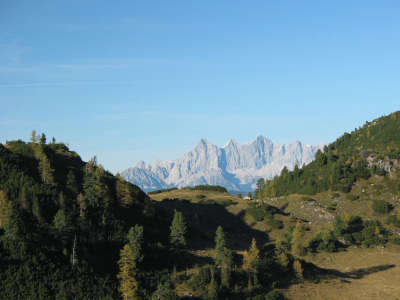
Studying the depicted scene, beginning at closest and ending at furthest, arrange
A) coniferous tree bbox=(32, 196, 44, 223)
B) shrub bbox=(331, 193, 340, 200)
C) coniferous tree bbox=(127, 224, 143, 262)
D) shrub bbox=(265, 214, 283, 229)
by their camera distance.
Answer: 1. coniferous tree bbox=(127, 224, 143, 262)
2. coniferous tree bbox=(32, 196, 44, 223)
3. shrub bbox=(265, 214, 283, 229)
4. shrub bbox=(331, 193, 340, 200)

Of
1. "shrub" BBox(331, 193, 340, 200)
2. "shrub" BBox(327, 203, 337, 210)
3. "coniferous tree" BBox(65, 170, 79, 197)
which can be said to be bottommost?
"shrub" BBox(327, 203, 337, 210)

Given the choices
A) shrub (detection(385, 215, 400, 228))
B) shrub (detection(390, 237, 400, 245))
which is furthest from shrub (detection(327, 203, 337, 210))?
shrub (detection(390, 237, 400, 245))

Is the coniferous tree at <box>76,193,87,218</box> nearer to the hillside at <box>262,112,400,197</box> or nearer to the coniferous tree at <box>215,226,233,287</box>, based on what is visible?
the coniferous tree at <box>215,226,233,287</box>

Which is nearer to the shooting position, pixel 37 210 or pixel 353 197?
pixel 37 210

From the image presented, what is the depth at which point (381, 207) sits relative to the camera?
339 feet

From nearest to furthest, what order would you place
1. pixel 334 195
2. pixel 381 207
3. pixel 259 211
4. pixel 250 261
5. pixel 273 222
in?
pixel 250 261 → pixel 273 222 → pixel 381 207 → pixel 259 211 → pixel 334 195

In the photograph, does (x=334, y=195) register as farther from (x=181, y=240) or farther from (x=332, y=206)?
(x=181, y=240)

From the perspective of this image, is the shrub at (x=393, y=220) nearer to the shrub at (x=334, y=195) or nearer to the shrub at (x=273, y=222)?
the shrub at (x=334, y=195)

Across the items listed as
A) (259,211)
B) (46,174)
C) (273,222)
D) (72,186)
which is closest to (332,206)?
(273,222)

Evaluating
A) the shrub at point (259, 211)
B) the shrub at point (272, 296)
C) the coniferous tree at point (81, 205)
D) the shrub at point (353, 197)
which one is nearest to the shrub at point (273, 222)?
the shrub at point (259, 211)

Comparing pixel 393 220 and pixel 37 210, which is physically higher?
pixel 37 210

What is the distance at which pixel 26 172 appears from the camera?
261 feet

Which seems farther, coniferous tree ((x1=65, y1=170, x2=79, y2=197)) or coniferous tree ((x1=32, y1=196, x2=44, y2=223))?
coniferous tree ((x1=65, y1=170, x2=79, y2=197))

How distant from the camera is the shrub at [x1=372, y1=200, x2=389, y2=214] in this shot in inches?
4048
